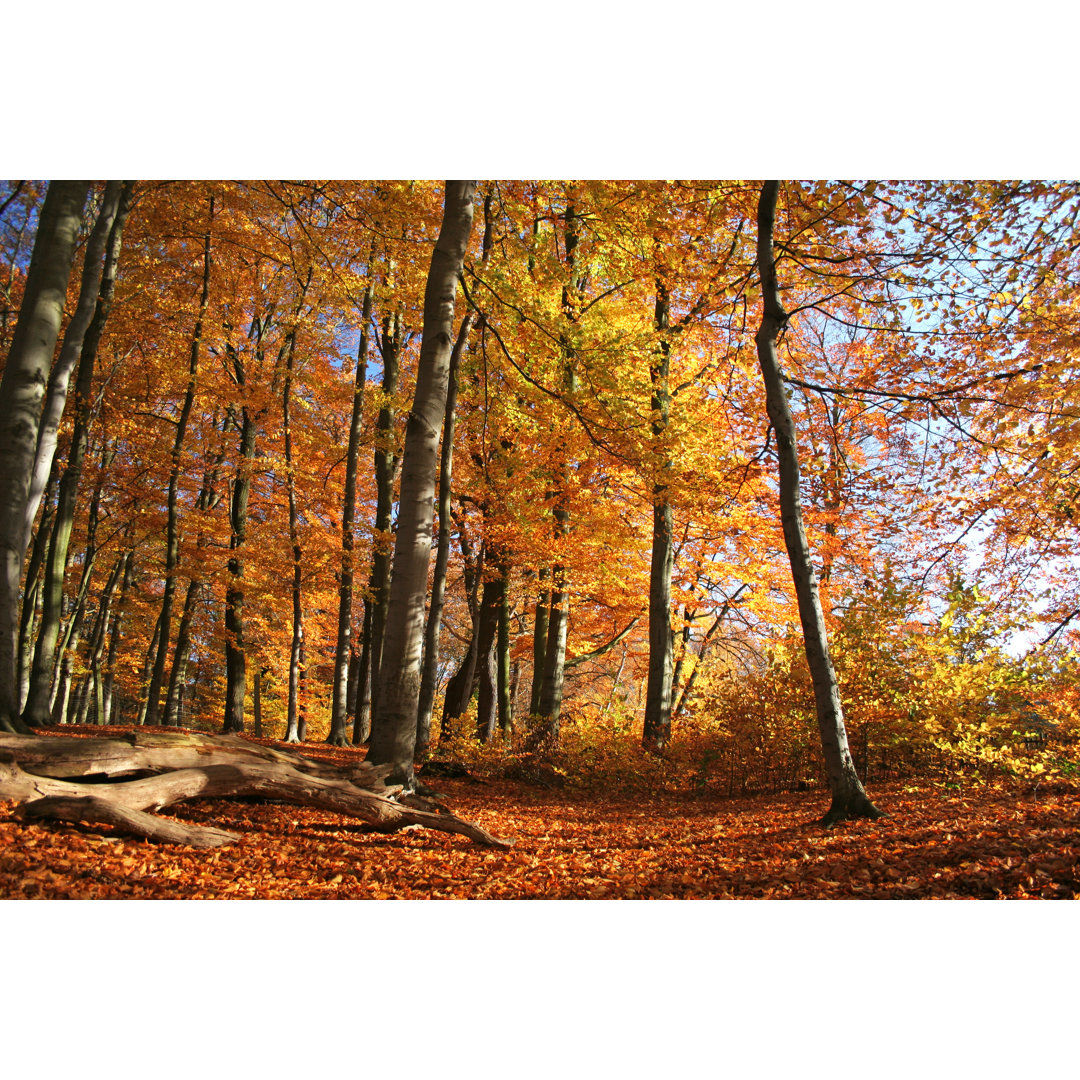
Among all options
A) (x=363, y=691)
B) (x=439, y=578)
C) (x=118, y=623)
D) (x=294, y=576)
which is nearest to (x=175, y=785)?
(x=439, y=578)

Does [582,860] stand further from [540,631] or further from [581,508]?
[540,631]

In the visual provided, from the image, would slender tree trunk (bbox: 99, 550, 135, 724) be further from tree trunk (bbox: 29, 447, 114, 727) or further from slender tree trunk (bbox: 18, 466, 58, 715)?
tree trunk (bbox: 29, 447, 114, 727)

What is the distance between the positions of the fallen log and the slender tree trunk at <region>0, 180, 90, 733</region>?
48.3 inches

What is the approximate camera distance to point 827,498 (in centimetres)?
1074

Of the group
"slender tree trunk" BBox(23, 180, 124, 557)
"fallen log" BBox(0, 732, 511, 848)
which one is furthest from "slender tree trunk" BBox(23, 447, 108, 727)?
"fallen log" BBox(0, 732, 511, 848)

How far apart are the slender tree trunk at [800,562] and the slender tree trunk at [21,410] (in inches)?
221

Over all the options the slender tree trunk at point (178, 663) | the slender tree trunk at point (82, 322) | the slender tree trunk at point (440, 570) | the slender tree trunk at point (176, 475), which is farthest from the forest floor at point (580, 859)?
the slender tree trunk at point (178, 663)

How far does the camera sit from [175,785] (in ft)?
12.6

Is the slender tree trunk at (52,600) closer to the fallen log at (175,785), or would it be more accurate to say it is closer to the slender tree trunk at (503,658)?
the fallen log at (175,785)

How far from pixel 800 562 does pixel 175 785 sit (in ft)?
14.6

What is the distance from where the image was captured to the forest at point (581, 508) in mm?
4070
